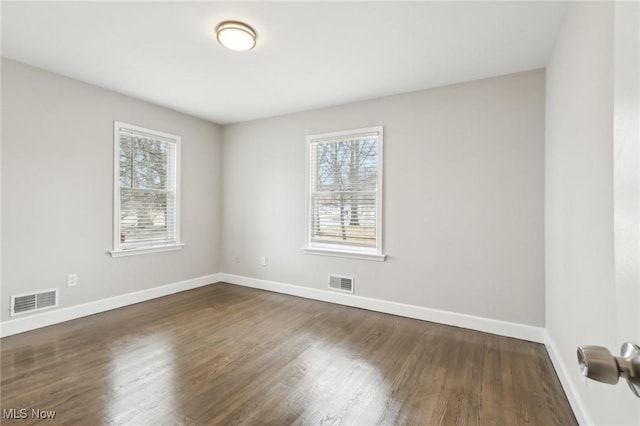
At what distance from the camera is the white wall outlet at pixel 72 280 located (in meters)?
3.23

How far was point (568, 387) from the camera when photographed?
1.95 meters

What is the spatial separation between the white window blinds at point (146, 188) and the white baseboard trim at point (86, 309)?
24.2 inches

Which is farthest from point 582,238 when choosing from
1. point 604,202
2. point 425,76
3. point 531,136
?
point 425,76

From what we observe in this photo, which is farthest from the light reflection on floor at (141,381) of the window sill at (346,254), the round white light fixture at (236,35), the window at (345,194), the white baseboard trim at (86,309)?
the round white light fixture at (236,35)

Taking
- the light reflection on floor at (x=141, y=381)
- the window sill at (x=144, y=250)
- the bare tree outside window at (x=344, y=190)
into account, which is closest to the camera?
the light reflection on floor at (x=141, y=381)

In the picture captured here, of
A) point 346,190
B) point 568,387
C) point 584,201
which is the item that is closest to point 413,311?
point 568,387

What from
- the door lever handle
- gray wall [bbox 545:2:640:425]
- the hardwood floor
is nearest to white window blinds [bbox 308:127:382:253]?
the hardwood floor

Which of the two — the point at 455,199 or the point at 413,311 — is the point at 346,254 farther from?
the point at 455,199

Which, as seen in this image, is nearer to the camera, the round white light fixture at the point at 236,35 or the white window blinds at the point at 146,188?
the round white light fixture at the point at 236,35

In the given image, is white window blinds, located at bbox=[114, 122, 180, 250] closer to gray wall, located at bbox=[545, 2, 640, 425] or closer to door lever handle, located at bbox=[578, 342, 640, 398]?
door lever handle, located at bbox=[578, 342, 640, 398]

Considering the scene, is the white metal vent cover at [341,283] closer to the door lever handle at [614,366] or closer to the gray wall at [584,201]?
the gray wall at [584,201]

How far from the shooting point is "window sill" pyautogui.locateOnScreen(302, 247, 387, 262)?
3.61 m

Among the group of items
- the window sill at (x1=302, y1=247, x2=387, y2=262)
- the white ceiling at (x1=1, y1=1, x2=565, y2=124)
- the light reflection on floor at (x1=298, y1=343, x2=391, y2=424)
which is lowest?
the light reflection on floor at (x1=298, y1=343, x2=391, y2=424)

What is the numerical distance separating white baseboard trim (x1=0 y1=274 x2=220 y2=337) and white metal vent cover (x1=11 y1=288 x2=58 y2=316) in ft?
0.21
